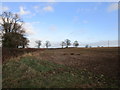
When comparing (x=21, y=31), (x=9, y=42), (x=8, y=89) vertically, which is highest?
(x=21, y=31)

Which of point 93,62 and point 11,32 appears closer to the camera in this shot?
point 93,62

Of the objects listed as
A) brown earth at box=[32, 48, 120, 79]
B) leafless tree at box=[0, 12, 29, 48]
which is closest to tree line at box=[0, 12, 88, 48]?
leafless tree at box=[0, 12, 29, 48]

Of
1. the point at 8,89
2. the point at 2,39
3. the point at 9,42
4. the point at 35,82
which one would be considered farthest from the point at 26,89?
the point at 2,39

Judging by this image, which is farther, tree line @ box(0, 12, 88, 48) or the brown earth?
tree line @ box(0, 12, 88, 48)

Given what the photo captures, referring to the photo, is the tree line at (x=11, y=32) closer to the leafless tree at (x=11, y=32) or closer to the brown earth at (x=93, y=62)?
the leafless tree at (x=11, y=32)

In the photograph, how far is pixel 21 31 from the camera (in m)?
37.1

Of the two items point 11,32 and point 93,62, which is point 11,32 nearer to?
point 11,32

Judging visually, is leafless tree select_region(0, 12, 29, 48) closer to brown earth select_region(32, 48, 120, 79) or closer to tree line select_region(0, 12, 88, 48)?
tree line select_region(0, 12, 88, 48)

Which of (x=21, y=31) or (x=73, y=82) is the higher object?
(x=21, y=31)

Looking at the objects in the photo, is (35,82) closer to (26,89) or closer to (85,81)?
(26,89)

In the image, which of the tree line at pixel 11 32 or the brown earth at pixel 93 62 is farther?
the tree line at pixel 11 32

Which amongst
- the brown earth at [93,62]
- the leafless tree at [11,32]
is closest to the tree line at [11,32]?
the leafless tree at [11,32]

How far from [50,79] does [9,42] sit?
2880cm

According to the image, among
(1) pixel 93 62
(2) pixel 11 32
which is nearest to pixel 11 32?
(2) pixel 11 32
